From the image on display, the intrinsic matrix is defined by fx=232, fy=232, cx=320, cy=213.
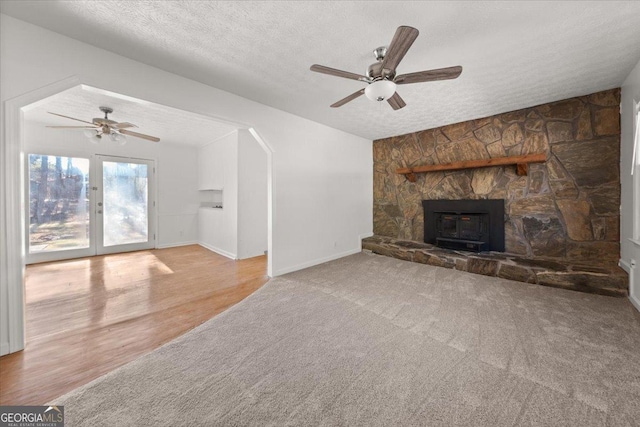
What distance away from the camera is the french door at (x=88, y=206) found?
4.42 meters

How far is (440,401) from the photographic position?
138 cm

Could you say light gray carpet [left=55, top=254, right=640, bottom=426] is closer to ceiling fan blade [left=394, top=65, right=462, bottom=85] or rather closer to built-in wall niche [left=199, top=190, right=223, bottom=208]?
ceiling fan blade [left=394, top=65, right=462, bottom=85]

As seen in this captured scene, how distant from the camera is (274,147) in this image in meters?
3.59

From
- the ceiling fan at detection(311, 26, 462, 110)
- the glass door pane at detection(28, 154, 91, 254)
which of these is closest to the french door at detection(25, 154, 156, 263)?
the glass door pane at detection(28, 154, 91, 254)

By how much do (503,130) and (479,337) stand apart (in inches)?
138

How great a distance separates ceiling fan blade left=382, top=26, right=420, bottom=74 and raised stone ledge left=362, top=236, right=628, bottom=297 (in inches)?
127

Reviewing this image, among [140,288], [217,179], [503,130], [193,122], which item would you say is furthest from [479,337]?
[217,179]

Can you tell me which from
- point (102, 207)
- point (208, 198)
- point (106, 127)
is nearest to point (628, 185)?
point (106, 127)

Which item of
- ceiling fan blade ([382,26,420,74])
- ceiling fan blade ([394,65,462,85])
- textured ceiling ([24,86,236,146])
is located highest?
textured ceiling ([24,86,236,146])

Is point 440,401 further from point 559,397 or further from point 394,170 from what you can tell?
point 394,170

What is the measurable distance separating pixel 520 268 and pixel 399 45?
11.3 feet

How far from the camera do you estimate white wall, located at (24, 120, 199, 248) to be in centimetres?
484

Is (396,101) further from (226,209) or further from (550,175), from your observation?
(226,209)

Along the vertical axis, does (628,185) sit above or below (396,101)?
below
